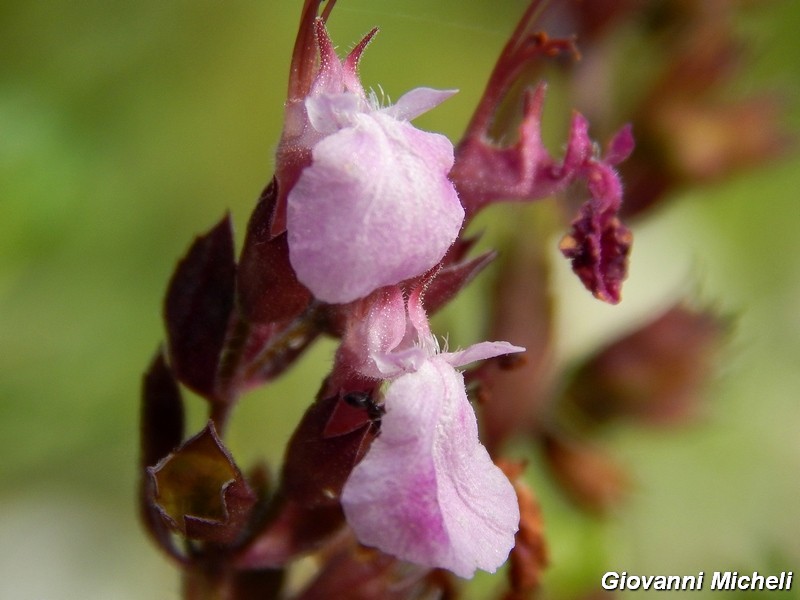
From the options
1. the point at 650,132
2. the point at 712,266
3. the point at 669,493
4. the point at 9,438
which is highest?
the point at 650,132

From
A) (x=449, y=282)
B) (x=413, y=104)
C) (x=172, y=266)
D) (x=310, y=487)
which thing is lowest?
(x=172, y=266)

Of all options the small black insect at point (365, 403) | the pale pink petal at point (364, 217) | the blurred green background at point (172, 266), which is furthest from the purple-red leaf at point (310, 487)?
the blurred green background at point (172, 266)

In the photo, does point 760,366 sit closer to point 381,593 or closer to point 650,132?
point 650,132

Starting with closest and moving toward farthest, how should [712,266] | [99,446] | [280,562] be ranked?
[280,562] < [99,446] < [712,266]

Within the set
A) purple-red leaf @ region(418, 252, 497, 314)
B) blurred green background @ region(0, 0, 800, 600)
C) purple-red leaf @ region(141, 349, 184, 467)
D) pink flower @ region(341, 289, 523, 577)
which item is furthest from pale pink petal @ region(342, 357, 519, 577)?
blurred green background @ region(0, 0, 800, 600)

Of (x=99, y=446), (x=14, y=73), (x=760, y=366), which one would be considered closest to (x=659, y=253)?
(x=760, y=366)

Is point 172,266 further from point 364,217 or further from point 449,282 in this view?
point 364,217

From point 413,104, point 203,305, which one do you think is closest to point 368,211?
point 413,104
